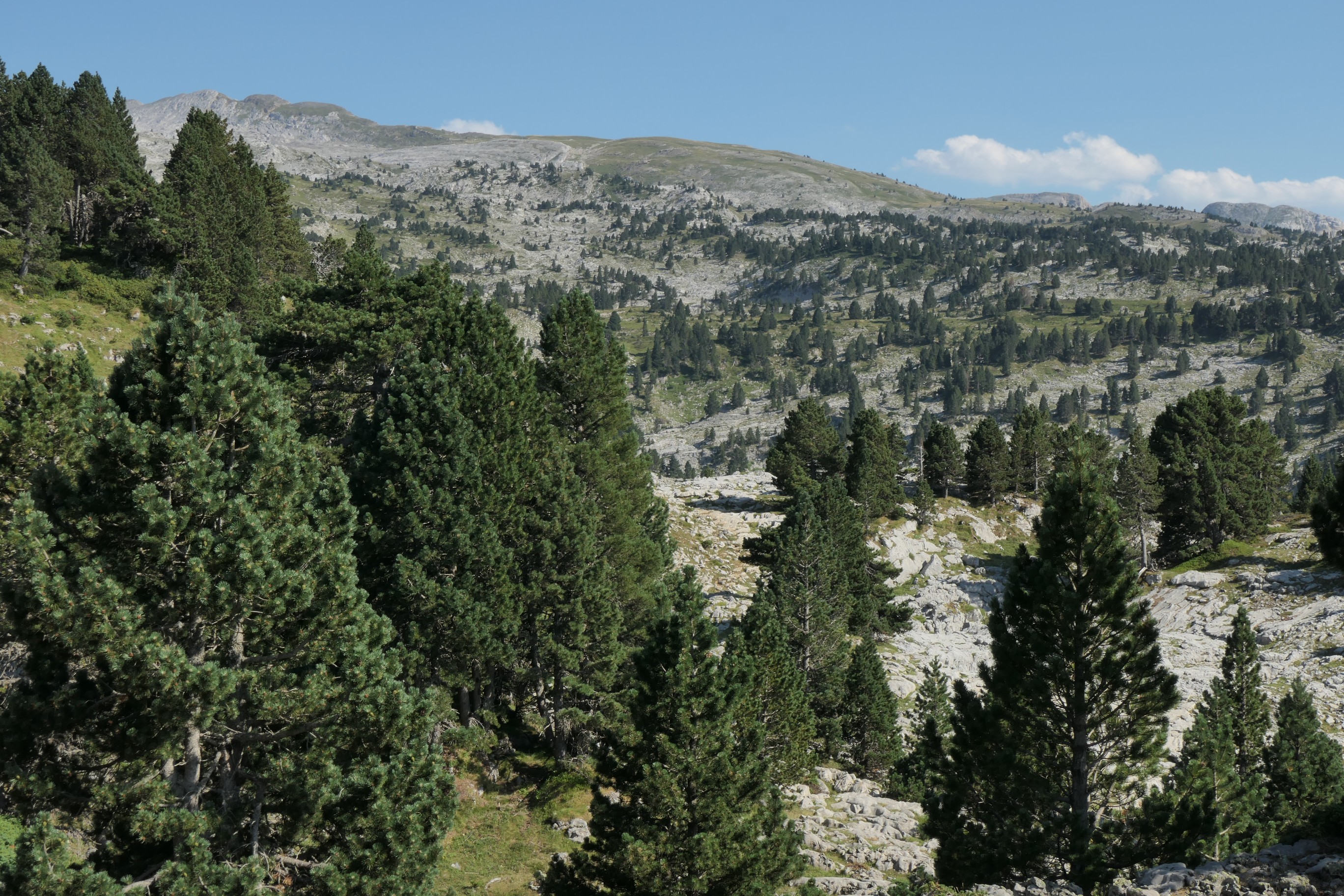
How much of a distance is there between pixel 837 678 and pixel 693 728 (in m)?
24.5

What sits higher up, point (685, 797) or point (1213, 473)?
point (1213, 473)

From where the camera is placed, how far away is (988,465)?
8338 cm

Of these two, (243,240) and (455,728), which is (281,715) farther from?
(243,240)

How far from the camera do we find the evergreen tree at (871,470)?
7038cm

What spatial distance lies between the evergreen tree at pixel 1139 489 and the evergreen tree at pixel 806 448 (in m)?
24.5

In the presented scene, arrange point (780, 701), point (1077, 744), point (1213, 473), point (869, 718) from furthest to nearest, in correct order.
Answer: point (1213, 473) < point (869, 718) < point (780, 701) < point (1077, 744)

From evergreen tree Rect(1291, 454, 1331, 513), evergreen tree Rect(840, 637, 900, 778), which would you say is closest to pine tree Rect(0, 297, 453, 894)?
evergreen tree Rect(840, 637, 900, 778)

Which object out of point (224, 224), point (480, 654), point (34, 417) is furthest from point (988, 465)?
point (34, 417)

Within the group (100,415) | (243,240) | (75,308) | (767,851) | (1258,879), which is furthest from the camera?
(243,240)

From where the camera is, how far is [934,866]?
73.8 ft

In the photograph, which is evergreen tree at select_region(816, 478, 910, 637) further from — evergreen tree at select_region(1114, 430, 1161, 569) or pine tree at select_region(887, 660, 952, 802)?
evergreen tree at select_region(1114, 430, 1161, 569)

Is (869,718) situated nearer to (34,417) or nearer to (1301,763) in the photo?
(1301,763)

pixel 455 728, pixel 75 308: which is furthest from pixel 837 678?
pixel 75 308

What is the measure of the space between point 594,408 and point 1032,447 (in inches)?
2601
